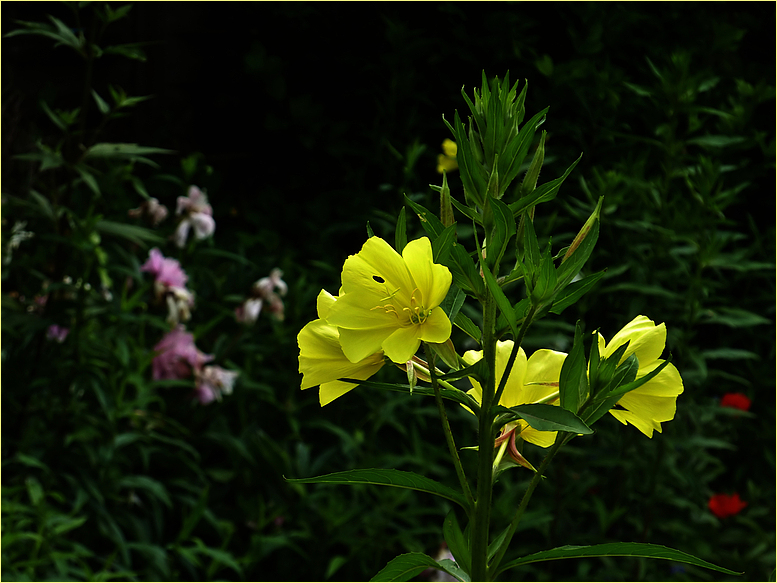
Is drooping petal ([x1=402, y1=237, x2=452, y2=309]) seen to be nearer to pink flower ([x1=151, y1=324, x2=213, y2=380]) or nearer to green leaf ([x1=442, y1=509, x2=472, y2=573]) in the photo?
green leaf ([x1=442, y1=509, x2=472, y2=573])

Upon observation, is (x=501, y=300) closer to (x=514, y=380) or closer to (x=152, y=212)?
(x=514, y=380)

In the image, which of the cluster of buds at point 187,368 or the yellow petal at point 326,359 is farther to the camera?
the cluster of buds at point 187,368

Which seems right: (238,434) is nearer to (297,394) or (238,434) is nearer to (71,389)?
(297,394)

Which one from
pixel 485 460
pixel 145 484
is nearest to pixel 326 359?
pixel 485 460

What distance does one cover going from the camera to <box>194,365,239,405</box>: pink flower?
1.75 metres

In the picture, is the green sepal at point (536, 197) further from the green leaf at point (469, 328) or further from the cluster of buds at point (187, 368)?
the cluster of buds at point (187, 368)

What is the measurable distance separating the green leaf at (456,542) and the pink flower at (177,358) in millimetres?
1436

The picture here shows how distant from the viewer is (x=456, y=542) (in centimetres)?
42

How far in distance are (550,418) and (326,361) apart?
136 mm

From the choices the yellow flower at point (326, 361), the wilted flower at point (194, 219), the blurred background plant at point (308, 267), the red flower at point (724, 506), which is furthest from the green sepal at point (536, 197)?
the red flower at point (724, 506)

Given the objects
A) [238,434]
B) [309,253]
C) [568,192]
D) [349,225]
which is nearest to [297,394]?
[238,434]

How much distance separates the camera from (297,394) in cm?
201

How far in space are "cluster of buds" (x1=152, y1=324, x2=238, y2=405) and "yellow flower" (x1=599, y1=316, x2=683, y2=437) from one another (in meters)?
1.45

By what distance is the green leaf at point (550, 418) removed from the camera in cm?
35
